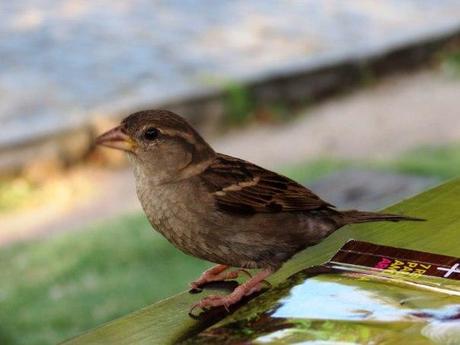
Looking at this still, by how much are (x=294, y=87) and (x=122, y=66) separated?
1479mm

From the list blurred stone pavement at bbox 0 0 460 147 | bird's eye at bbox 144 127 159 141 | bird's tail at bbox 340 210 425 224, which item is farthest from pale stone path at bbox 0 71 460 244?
bird's eye at bbox 144 127 159 141

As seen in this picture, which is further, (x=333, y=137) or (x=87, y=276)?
(x=333, y=137)

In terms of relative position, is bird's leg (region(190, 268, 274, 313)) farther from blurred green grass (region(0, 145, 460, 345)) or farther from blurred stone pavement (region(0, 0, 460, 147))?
blurred stone pavement (region(0, 0, 460, 147))

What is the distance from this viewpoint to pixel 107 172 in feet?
23.6

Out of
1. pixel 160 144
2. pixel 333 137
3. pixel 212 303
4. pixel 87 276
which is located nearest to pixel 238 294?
pixel 212 303

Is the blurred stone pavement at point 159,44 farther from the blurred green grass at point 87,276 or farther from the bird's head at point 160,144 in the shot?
the bird's head at point 160,144

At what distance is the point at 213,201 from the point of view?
213 centimetres

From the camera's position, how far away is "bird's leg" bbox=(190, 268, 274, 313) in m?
2.10

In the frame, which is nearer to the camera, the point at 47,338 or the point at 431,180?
the point at 47,338

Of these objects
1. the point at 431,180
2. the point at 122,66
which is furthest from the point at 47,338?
the point at 122,66

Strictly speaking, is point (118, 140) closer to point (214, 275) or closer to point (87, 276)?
point (214, 275)

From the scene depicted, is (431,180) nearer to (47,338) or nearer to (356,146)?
(356,146)

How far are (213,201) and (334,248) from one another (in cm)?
38

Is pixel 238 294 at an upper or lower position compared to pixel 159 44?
lower
